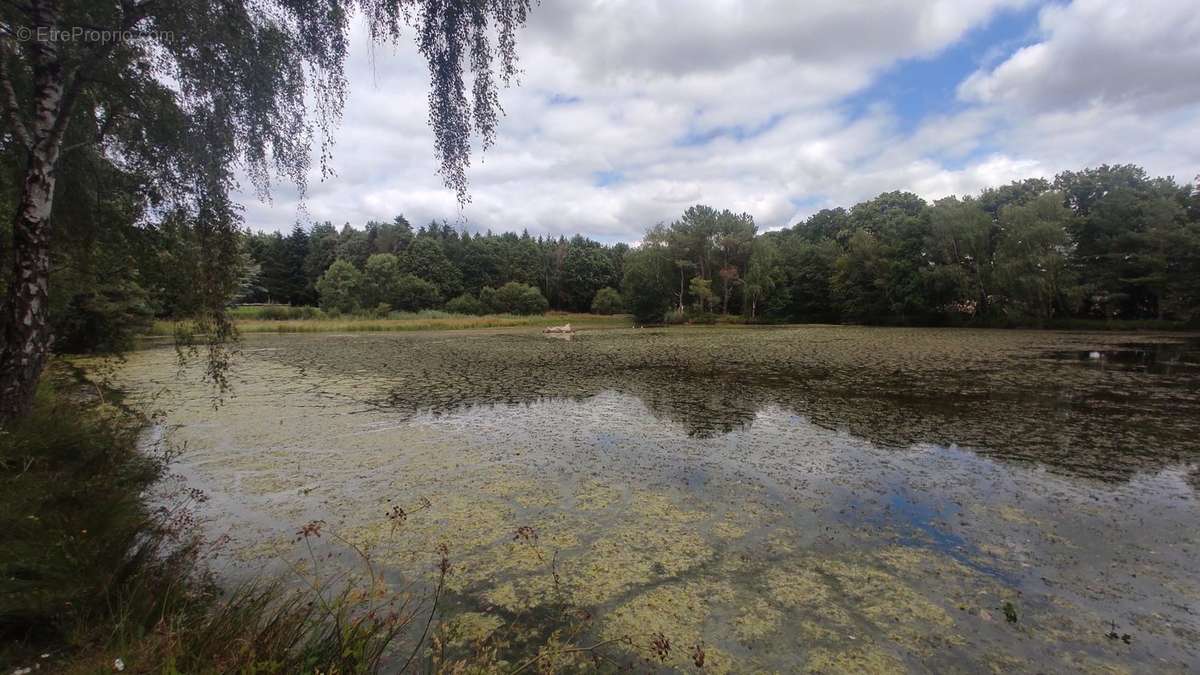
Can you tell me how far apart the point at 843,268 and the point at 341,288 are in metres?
43.0

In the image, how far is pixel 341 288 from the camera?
47719 mm

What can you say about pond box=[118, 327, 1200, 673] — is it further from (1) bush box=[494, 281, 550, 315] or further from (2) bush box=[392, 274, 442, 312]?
(2) bush box=[392, 274, 442, 312]

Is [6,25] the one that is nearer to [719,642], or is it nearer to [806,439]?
[719,642]

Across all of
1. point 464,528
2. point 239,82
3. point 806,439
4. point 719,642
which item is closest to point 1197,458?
point 806,439

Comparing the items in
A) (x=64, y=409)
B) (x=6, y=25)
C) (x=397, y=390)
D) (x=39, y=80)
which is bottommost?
(x=397, y=390)

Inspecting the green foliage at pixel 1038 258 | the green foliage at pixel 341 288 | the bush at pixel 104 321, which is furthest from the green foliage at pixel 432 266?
the green foliage at pixel 1038 258

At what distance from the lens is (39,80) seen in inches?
131

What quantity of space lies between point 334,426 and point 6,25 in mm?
5723

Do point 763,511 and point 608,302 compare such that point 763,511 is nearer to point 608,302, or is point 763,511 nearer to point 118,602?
point 118,602

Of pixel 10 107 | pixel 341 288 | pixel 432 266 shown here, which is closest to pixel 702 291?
pixel 341 288

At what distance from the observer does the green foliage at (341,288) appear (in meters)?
45.9

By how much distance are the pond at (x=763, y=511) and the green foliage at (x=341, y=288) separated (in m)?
37.2

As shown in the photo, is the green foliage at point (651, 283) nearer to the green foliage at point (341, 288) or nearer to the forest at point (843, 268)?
the forest at point (843, 268)

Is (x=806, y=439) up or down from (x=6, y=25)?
down
